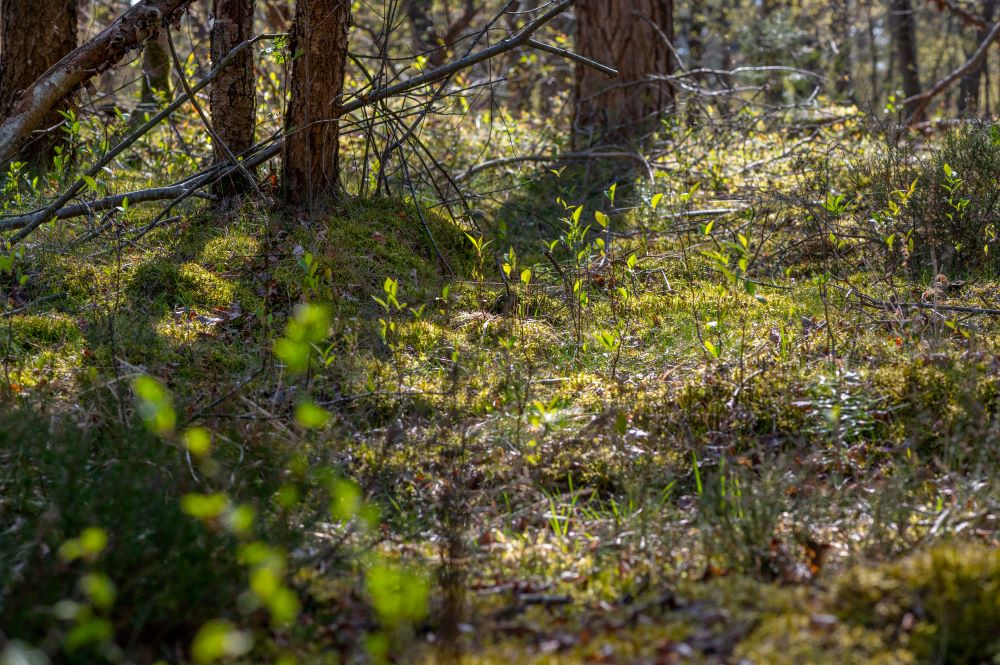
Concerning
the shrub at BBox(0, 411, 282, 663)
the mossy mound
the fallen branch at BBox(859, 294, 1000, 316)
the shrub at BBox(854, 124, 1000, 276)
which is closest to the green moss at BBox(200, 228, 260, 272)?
the mossy mound

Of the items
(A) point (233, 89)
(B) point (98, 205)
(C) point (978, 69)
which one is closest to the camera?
(B) point (98, 205)

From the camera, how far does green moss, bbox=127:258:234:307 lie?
535cm

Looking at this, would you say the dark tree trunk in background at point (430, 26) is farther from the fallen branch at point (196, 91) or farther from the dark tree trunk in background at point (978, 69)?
the fallen branch at point (196, 91)

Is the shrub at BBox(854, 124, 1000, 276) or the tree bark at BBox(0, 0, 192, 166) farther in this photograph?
the tree bark at BBox(0, 0, 192, 166)

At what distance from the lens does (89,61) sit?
6.01m

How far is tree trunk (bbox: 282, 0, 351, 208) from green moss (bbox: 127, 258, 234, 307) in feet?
3.36

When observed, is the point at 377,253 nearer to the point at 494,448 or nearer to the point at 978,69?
the point at 494,448

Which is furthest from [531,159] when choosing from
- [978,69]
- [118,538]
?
[978,69]

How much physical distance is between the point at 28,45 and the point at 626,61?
6.15 m

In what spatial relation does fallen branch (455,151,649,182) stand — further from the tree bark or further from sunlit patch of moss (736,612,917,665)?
sunlit patch of moss (736,612,917,665)

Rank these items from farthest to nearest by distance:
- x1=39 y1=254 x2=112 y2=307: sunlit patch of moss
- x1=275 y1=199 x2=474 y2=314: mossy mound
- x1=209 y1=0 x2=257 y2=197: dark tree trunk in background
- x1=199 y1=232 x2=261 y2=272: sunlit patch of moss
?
x1=209 y1=0 x2=257 y2=197: dark tree trunk in background < x1=199 y1=232 x2=261 y2=272: sunlit patch of moss < x1=275 y1=199 x2=474 y2=314: mossy mound < x1=39 y1=254 x2=112 y2=307: sunlit patch of moss

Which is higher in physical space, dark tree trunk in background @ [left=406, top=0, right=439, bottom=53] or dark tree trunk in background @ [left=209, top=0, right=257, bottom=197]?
dark tree trunk in background @ [left=406, top=0, right=439, bottom=53]

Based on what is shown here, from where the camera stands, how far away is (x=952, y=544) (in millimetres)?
2787

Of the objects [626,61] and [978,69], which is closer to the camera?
[626,61]
